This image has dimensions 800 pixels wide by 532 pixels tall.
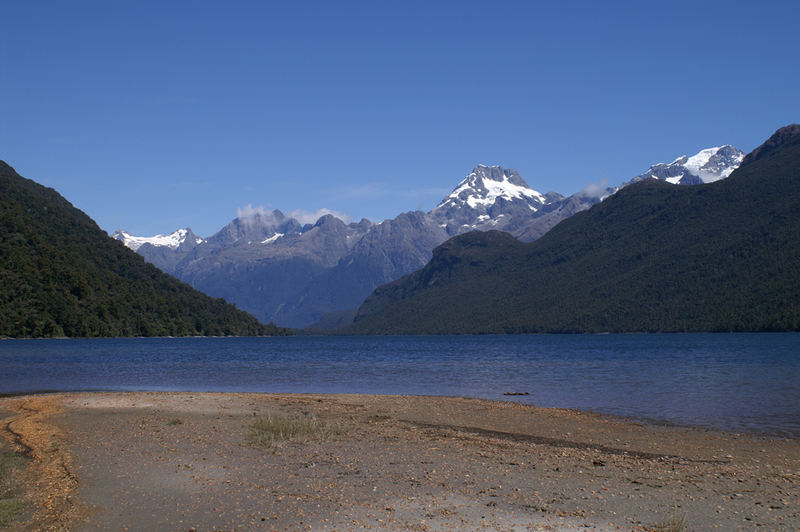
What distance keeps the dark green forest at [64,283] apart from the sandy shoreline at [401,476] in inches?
4486

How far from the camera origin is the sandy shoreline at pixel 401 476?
1275cm

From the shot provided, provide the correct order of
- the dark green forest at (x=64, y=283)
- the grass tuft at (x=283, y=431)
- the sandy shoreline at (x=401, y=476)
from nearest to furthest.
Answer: the sandy shoreline at (x=401, y=476), the grass tuft at (x=283, y=431), the dark green forest at (x=64, y=283)

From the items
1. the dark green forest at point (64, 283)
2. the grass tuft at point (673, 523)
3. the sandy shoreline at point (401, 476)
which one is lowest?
the sandy shoreline at point (401, 476)

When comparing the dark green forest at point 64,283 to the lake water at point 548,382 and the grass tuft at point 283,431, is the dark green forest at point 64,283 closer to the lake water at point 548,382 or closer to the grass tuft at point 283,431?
the lake water at point 548,382

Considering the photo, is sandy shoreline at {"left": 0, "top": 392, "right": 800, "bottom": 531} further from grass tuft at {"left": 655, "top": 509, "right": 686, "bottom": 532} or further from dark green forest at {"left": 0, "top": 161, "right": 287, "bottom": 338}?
dark green forest at {"left": 0, "top": 161, "right": 287, "bottom": 338}

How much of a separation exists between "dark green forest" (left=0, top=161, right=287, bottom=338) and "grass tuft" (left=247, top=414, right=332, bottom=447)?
116691 millimetres

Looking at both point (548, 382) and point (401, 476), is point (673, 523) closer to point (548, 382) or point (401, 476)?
point (401, 476)

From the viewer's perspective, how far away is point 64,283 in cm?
14150

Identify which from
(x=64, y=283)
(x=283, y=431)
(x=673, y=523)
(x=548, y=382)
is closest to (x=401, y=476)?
(x=673, y=523)

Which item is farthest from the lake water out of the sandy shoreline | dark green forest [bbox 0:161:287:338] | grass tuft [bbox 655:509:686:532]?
dark green forest [bbox 0:161:287:338]

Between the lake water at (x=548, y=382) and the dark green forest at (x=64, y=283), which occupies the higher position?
the dark green forest at (x=64, y=283)

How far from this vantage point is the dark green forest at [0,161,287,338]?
126 metres

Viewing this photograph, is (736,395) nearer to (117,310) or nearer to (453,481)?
(453,481)

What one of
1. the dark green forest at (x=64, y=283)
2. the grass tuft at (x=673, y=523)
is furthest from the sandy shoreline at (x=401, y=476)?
the dark green forest at (x=64, y=283)
